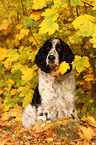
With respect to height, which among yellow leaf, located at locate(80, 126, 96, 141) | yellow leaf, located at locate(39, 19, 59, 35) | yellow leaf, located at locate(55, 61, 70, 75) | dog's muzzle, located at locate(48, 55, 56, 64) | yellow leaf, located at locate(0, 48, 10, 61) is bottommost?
yellow leaf, located at locate(80, 126, 96, 141)

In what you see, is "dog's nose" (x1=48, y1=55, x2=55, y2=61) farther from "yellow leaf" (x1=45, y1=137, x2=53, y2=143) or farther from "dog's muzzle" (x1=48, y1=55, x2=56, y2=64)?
"yellow leaf" (x1=45, y1=137, x2=53, y2=143)

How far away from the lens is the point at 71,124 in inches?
122

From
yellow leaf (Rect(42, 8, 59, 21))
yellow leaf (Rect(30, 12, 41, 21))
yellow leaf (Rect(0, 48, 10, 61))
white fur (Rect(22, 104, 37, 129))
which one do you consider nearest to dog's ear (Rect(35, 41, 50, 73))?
yellow leaf (Rect(30, 12, 41, 21))

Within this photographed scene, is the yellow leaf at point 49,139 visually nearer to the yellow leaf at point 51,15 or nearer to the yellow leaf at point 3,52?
the yellow leaf at point 51,15

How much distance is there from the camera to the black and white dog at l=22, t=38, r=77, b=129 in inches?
142

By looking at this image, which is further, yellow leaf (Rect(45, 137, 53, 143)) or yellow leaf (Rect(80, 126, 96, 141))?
yellow leaf (Rect(45, 137, 53, 143))

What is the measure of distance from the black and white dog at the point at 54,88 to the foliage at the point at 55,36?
0.20 m

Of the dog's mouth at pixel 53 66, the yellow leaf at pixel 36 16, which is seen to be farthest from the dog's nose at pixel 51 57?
the yellow leaf at pixel 36 16

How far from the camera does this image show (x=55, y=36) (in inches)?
145

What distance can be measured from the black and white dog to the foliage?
0.66 ft

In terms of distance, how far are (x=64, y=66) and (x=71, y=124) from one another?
41.0 inches

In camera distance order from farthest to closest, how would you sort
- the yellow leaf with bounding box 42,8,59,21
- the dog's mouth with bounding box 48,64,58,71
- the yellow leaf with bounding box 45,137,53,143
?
the dog's mouth with bounding box 48,64,58,71
the yellow leaf with bounding box 45,137,53,143
the yellow leaf with bounding box 42,8,59,21

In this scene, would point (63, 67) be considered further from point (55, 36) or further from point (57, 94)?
point (55, 36)

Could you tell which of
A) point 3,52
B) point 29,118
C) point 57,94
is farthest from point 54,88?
point 3,52
